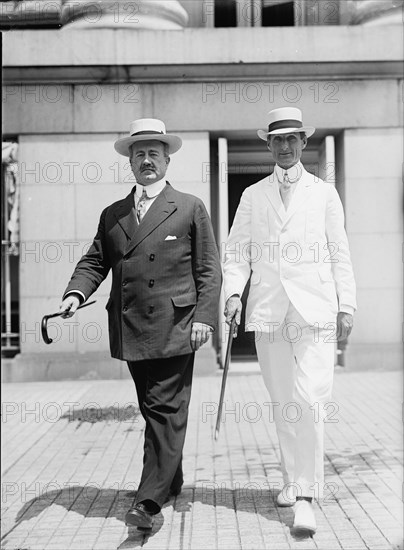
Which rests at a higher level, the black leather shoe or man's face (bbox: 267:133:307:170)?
man's face (bbox: 267:133:307:170)

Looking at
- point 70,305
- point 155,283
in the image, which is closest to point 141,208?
point 155,283

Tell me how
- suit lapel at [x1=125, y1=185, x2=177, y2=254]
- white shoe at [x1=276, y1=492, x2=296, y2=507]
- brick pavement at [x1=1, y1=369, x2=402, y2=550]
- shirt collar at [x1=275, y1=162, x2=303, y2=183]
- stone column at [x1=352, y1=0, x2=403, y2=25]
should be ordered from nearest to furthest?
shirt collar at [x1=275, y1=162, x2=303, y2=183]
suit lapel at [x1=125, y1=185, x2=177, y2=254]
brick pavement at [x1=1, y1=369, x2=402, y2=550]
white shoe at [x1=276, y1=492, x2=296, y2=507]
stone column at [x1=352, y1=0, x2=403, y2=25]

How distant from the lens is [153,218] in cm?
384

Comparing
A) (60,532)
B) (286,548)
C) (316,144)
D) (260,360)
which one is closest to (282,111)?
(316,144)

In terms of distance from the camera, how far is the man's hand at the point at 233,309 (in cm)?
376

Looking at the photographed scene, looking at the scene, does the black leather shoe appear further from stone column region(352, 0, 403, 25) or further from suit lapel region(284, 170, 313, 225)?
stone column region(352, 0, 403, 25)

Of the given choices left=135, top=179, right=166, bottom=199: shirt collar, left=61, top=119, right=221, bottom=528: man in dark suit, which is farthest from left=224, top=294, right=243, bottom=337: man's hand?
left=135, top=179, right=166, bottom=199: shirt collar

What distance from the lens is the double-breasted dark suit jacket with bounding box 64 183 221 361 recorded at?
3.85 m

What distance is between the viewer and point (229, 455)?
5.88 meters

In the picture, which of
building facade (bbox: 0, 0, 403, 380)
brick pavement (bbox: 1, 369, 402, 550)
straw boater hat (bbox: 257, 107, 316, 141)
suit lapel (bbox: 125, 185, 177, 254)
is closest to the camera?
straw boater hat (bbox: 257, 107, 316, 141)

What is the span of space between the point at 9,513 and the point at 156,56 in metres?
3.52

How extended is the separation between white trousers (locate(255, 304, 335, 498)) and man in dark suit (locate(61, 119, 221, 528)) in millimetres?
362

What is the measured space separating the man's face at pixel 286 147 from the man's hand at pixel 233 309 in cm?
73

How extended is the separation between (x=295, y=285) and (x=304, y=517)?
3.75ft
